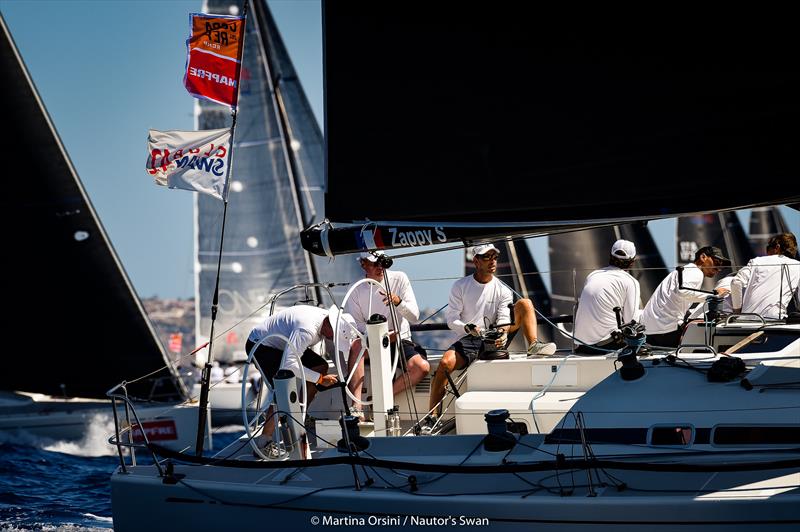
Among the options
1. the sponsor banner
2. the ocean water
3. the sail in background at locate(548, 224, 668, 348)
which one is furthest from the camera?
the sail in background at locate(548, 224, 668, 348)

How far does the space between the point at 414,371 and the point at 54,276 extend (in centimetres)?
1118

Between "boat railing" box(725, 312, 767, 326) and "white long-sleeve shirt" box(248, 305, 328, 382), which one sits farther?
"white long-sleeve shirt" box(248, 305, 328, 382)

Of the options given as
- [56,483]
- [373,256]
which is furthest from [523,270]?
[373,256]

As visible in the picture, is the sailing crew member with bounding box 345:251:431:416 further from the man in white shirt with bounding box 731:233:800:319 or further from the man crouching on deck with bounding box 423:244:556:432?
the man in white shirt with bounding box 731:233:800:319

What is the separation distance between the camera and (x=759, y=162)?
566 centimetres

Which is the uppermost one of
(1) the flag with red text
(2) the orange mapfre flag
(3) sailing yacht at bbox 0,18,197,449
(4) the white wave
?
(2) the orange mapfre flag

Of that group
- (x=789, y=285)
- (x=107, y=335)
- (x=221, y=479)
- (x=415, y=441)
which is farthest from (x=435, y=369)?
(x=107, y=335)

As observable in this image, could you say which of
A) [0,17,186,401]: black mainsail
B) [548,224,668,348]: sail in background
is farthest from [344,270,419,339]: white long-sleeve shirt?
[548,224,668,348]: sail in background

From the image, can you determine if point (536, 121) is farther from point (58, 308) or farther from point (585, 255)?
point (585, 255)

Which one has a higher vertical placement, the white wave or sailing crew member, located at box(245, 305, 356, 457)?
sailing crew member, located at box(245, 305, 356, 457)

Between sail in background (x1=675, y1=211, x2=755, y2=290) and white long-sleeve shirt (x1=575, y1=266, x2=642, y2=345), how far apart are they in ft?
52.5

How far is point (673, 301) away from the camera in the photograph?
24.6ft

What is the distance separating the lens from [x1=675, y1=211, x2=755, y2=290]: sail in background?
902 inches

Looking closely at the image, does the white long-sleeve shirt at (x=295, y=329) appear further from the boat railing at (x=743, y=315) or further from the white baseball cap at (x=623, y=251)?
the boat railing at (x=743, y=315)
